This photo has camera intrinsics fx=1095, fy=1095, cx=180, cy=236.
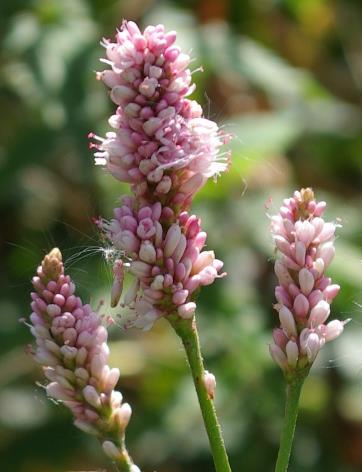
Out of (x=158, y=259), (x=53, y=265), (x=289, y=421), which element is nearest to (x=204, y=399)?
(x=289, y=421)

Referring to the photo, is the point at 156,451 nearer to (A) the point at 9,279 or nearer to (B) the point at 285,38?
(A) the point at 9,279

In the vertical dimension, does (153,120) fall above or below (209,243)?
below

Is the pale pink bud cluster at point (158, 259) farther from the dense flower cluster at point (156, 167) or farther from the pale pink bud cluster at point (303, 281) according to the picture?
the pale pink bud cluster at point (303, 281)

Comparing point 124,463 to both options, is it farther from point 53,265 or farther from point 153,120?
point 153,120

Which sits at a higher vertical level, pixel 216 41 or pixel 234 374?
pixel 216 41

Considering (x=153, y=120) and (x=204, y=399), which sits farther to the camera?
(x=204, y=399)

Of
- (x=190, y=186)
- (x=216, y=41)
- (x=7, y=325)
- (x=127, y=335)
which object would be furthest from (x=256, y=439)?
(x=190, y=186)
